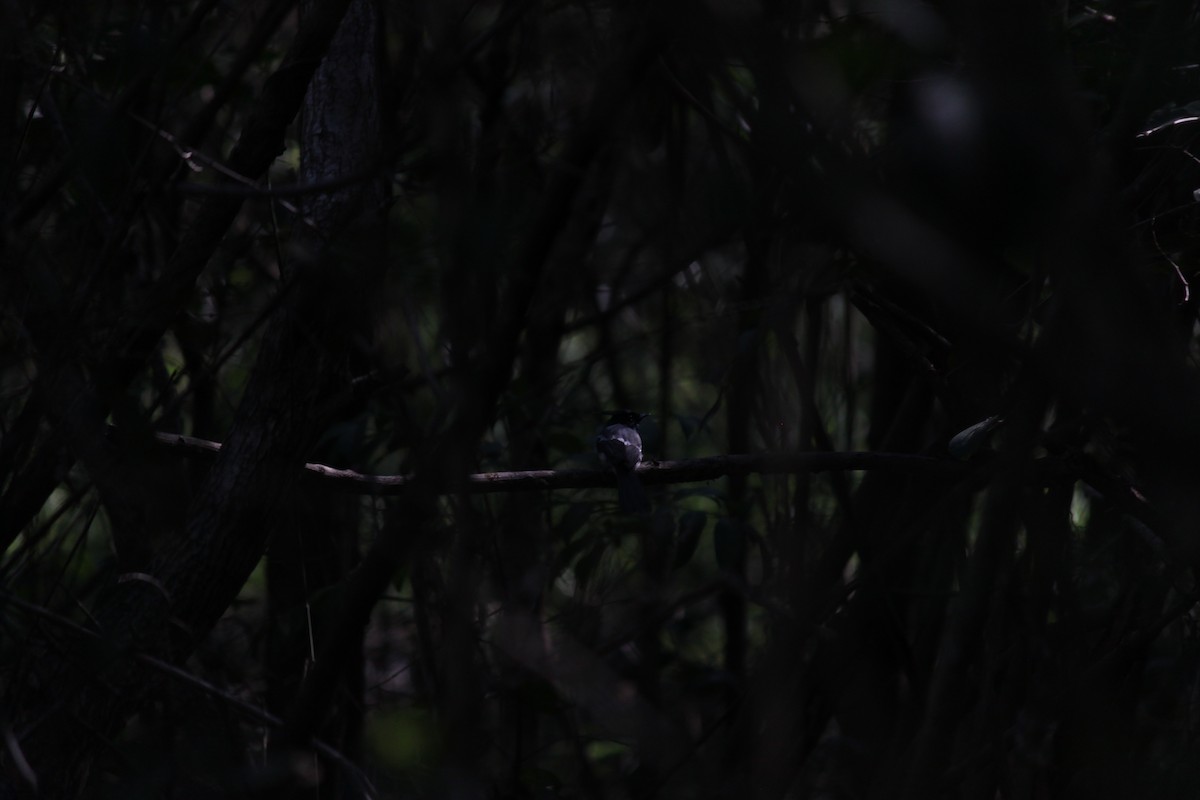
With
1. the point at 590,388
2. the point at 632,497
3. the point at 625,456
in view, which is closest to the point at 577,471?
the point at 632,497

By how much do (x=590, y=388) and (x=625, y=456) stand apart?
170 cm

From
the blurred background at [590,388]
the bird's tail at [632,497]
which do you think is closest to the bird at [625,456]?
the bird's tail at [632,497]

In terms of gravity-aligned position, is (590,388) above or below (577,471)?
below

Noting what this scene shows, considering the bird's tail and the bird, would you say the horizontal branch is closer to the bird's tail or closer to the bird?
the bird

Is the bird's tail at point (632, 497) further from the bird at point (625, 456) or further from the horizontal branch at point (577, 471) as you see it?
the horizontal branch at point (577, 471)

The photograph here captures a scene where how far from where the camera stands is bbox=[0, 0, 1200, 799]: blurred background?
1554mm

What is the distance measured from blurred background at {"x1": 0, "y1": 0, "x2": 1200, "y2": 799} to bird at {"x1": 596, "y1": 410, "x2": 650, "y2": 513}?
0.13 meters

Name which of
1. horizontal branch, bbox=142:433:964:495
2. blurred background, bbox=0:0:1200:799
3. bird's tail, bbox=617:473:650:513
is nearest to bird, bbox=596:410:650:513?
bird's tail, bbox=617:473:650:513

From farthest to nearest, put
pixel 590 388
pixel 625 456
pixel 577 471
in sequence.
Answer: pixel 590 388
pixel 625 456
pixel 577 471

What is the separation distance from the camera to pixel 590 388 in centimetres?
612

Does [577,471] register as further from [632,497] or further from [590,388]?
[590,388]

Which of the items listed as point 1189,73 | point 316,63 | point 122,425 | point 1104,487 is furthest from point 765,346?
point 122,425

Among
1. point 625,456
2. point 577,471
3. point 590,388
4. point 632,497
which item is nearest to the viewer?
point 577,471

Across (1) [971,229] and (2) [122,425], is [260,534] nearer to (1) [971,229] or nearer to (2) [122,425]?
(2) [122,425]
